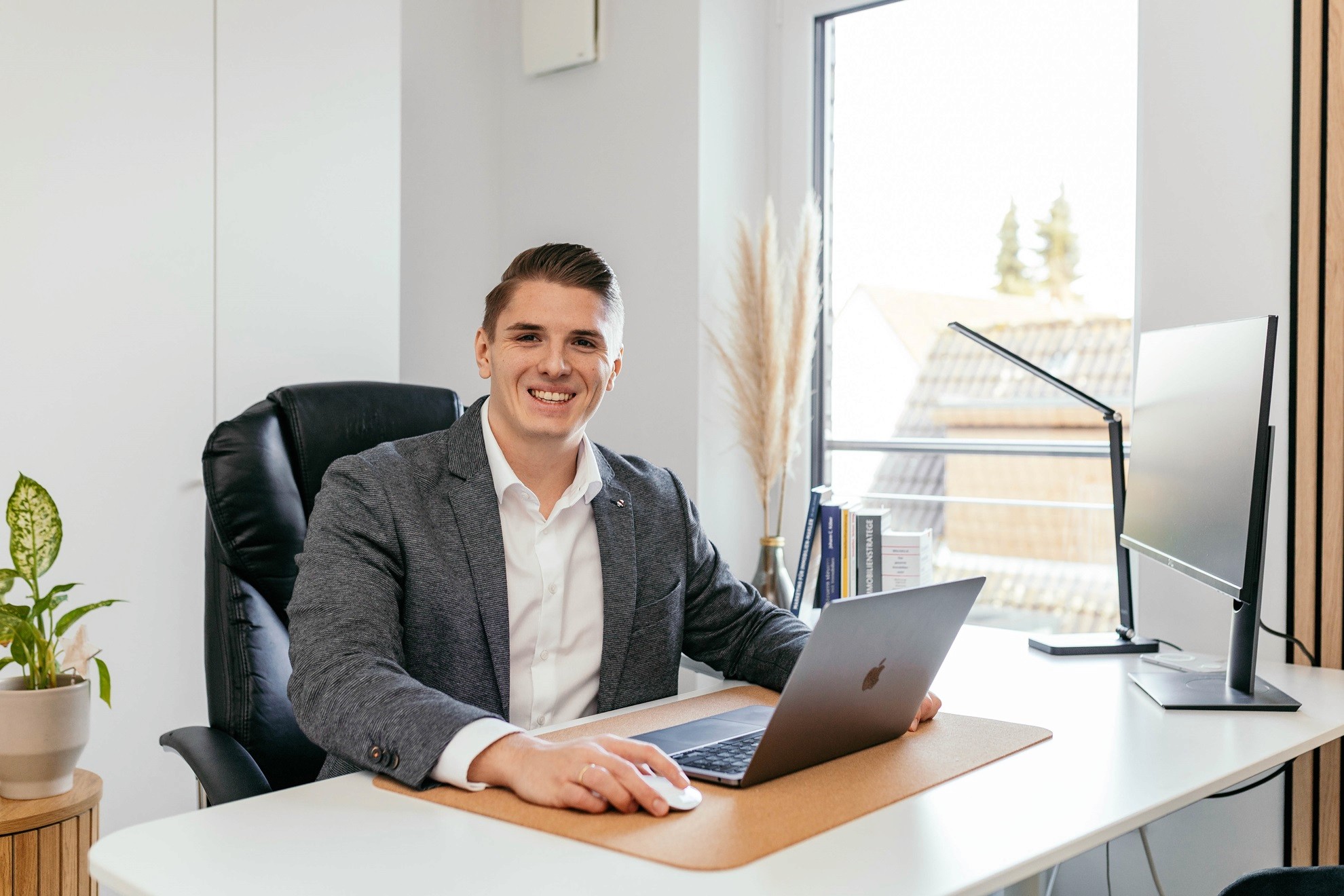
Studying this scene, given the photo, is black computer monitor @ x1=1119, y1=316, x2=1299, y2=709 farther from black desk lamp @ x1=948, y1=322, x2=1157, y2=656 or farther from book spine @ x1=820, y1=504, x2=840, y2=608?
book spine @ x1=820, y1=504, x2=840, y2=608

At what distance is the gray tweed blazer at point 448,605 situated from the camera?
117 cm

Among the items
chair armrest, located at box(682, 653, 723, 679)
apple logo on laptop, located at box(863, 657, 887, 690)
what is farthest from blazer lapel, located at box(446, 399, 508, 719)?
apple logo on laptop, located at box(863, 657, 887, 690)

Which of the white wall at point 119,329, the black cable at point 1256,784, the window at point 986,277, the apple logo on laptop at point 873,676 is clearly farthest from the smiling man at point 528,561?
the window at point 986,277

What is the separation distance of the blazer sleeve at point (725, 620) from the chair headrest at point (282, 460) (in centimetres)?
49

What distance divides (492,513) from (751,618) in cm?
42

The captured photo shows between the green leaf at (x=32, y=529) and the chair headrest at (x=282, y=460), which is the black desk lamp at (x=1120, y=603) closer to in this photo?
the chair headrest at (x=282, y=460)

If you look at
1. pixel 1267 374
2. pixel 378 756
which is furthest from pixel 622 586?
pixel 1267 374

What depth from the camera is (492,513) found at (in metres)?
1.47

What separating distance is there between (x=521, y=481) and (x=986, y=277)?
1.41 meters

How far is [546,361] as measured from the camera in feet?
5.09

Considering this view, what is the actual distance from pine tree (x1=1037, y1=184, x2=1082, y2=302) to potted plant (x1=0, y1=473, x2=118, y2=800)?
6.28ft

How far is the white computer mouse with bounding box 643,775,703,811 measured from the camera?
102 centimetres

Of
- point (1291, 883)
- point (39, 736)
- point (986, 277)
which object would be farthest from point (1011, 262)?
point (39, 736)

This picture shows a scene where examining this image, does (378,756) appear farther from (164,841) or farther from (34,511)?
(34,511)
